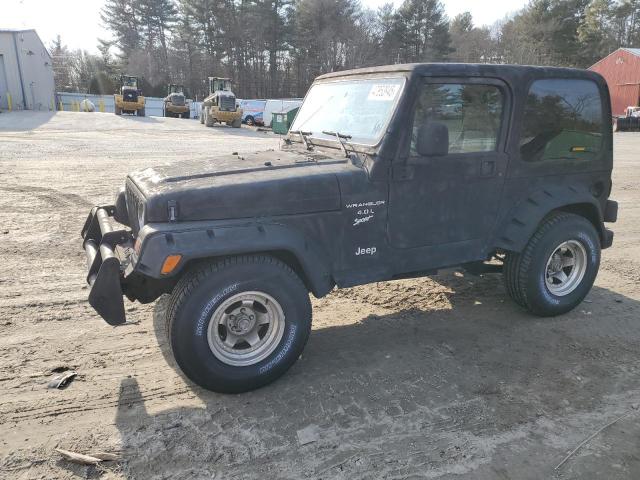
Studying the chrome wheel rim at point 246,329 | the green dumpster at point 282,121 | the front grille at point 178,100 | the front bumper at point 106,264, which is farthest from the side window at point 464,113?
the front grille at point 178,100

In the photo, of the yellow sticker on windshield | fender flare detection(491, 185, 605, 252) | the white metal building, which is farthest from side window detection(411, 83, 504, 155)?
the white metal building

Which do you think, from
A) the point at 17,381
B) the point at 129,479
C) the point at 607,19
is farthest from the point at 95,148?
the point at 607,19

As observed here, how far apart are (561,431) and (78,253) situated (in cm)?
555

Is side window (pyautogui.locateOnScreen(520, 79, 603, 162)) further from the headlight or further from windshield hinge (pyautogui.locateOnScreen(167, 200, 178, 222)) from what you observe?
the headlight

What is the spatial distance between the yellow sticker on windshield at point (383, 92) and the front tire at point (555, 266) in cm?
183

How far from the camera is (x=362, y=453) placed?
2.87 metres

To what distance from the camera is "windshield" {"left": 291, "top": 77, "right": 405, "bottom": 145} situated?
12.4 feet

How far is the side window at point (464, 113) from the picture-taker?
3.77m

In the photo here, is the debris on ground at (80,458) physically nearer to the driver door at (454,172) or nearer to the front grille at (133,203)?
the front grille at (133,203)

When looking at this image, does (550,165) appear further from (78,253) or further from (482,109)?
(78,253)

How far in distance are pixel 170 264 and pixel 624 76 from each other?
1901 inches

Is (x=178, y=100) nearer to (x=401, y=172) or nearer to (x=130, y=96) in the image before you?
(x=130, y=96)

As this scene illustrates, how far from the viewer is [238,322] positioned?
3391 mm

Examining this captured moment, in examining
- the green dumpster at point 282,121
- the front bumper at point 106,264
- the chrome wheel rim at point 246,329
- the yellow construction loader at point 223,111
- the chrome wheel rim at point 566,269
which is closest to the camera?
the front bumper at point 106,264
